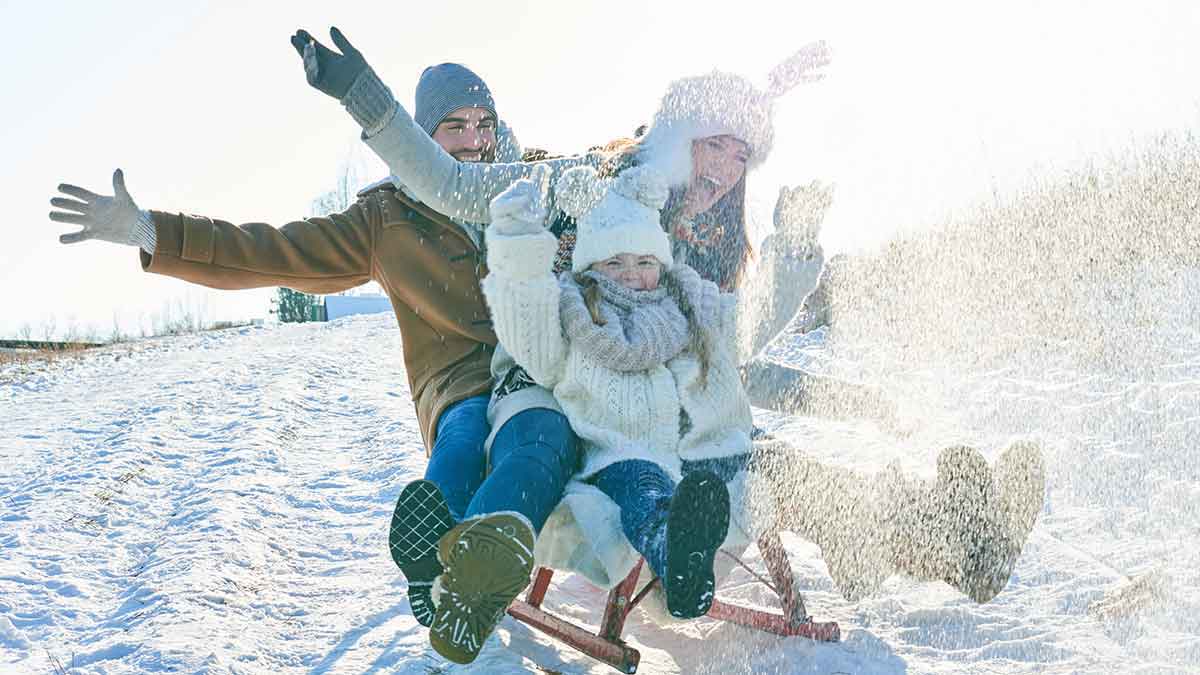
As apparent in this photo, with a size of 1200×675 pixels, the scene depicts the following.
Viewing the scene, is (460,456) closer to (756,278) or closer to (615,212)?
(615,212)

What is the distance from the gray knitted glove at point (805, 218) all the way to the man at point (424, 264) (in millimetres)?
927

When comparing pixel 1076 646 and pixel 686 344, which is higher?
pixel 686 344

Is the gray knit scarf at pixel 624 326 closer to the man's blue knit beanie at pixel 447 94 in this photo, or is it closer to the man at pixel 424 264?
the man at pixel 424 264

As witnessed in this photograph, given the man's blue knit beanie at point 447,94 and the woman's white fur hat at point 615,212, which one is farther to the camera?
the man's blue knit beanie at point 447,94

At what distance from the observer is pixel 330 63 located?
2.72 m

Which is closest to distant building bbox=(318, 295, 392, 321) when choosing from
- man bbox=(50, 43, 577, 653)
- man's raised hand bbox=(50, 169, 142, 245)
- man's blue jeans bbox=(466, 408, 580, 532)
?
man bbox=(50, 43, 577, 653)

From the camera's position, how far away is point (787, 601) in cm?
293

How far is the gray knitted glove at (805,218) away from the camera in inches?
124

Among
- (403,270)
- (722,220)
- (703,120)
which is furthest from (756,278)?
(403,270)

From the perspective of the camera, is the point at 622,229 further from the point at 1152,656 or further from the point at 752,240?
the point at 1152,656

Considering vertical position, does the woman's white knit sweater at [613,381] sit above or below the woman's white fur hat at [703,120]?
below

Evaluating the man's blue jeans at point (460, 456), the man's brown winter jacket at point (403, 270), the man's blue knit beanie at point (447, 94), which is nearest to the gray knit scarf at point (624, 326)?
the man's blue jeans at point (460, 456)

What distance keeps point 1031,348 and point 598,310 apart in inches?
225

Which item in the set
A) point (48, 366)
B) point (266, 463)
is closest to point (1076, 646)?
point (266, 463)
